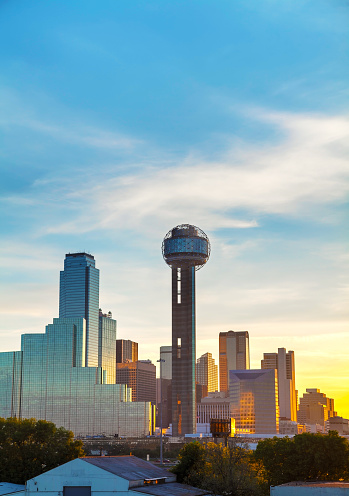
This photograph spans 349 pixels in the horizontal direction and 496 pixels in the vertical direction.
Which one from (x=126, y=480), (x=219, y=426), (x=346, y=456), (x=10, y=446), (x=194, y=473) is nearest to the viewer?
(x=126, y=480)

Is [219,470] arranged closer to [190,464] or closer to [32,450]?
[190,464]

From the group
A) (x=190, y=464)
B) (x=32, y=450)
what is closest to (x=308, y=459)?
(x=190, y=464)

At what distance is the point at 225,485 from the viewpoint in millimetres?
105438

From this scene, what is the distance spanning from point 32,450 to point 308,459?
169ft

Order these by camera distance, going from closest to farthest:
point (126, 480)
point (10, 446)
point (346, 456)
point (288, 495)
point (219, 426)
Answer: point (126, 480) < point (288, 495) < point (346, 456) < point (10, 446) < point (219, 426)

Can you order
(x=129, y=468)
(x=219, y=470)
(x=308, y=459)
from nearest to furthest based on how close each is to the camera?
(x=129, y=468)
(x=219, y=470)
(x=308, y=459)

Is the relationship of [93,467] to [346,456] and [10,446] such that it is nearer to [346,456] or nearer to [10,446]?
[10,446]

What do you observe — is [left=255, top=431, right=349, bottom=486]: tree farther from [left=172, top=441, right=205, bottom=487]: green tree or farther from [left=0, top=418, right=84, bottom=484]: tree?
[left=0, top=418, right=84, bottom=484]: tree

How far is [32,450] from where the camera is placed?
13300cm

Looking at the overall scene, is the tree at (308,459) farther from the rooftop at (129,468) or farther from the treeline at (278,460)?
the rooftop at (129,468)

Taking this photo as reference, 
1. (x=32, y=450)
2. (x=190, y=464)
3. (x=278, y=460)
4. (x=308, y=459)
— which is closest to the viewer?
(x=190, y=464)

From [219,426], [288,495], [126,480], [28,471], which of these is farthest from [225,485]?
[219,426]

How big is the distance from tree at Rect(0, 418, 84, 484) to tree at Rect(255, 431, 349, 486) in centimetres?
3784

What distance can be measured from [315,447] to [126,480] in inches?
1665
